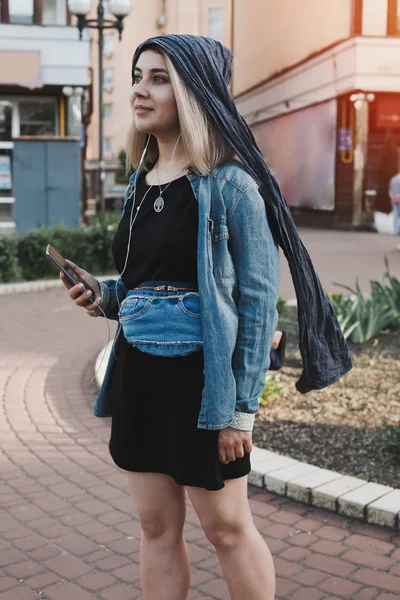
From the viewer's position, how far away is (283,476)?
3.97 metres

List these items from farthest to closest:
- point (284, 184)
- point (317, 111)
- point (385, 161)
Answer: point (284, 184)
point (317, 111)
point (385, 161)

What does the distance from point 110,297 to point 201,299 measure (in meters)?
0.47

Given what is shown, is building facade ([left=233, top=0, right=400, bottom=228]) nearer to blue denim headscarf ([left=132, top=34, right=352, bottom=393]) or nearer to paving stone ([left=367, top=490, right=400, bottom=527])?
paving stone ([left=367, top=490, right=400, bottom=527])

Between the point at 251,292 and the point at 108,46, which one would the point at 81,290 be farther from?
the point at 108,46

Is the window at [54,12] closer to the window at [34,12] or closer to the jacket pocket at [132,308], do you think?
the window at [34,12]

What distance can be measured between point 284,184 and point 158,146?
84.0 feet

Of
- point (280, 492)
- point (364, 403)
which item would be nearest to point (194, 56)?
point (280, 492)

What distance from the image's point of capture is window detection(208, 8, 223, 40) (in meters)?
27.0

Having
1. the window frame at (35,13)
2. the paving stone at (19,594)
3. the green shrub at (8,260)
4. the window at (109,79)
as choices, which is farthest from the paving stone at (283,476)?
the window at (109,79)

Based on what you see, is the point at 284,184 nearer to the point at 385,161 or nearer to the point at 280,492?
the point at 385,161

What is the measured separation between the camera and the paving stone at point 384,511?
3564mm

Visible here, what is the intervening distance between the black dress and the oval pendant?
0.05 feet

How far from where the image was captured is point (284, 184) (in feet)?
90.7

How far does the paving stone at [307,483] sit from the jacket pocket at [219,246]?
1977 millimetres
